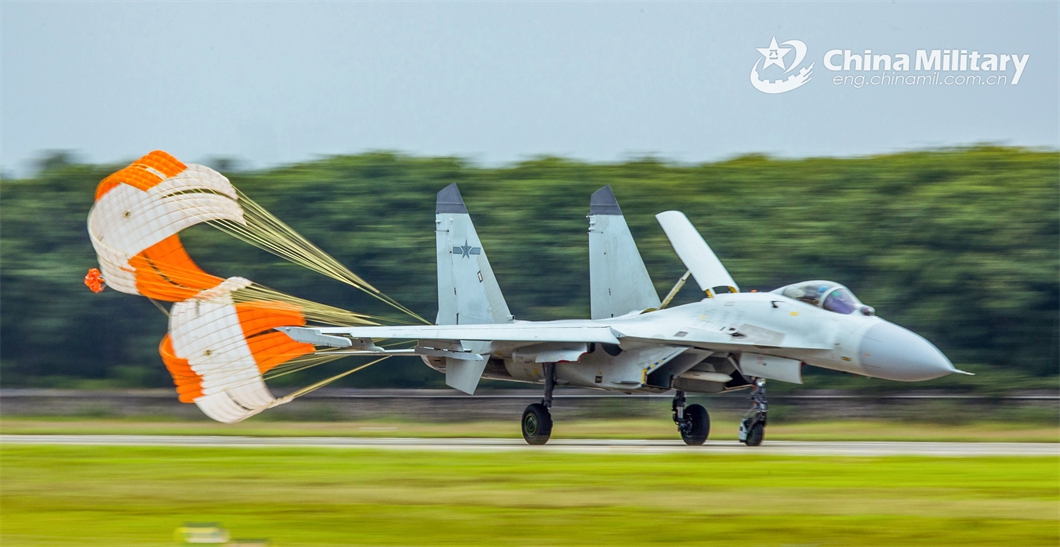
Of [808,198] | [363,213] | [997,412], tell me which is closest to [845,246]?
[808,198]

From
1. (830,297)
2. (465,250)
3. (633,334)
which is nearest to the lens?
(830,297)

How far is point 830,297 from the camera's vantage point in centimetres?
1477

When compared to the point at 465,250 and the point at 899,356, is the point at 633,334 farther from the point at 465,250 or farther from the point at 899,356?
the point at 465,250

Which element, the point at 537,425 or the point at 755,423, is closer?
the point at 755,423

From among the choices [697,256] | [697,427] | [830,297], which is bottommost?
[697,427]

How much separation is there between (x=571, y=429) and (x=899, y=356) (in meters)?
8.96

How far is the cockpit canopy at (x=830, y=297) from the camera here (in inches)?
577

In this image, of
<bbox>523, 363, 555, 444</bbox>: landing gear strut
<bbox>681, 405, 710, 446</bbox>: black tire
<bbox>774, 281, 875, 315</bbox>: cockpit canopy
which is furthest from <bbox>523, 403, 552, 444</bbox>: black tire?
<bbox>774, 281, 875, 315</bbox>: cockpit canopy

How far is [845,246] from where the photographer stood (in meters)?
23.2

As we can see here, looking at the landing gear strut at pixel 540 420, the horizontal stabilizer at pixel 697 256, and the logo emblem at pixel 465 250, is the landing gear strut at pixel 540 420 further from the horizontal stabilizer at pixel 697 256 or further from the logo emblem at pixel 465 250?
the logo emblem at pixel 465 250

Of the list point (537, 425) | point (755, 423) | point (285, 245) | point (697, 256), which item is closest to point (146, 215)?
point (285, 245)

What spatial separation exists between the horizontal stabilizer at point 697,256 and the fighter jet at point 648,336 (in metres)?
0.02

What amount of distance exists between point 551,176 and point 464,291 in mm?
7987

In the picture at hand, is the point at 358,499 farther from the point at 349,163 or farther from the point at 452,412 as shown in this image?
the point at 349,163
